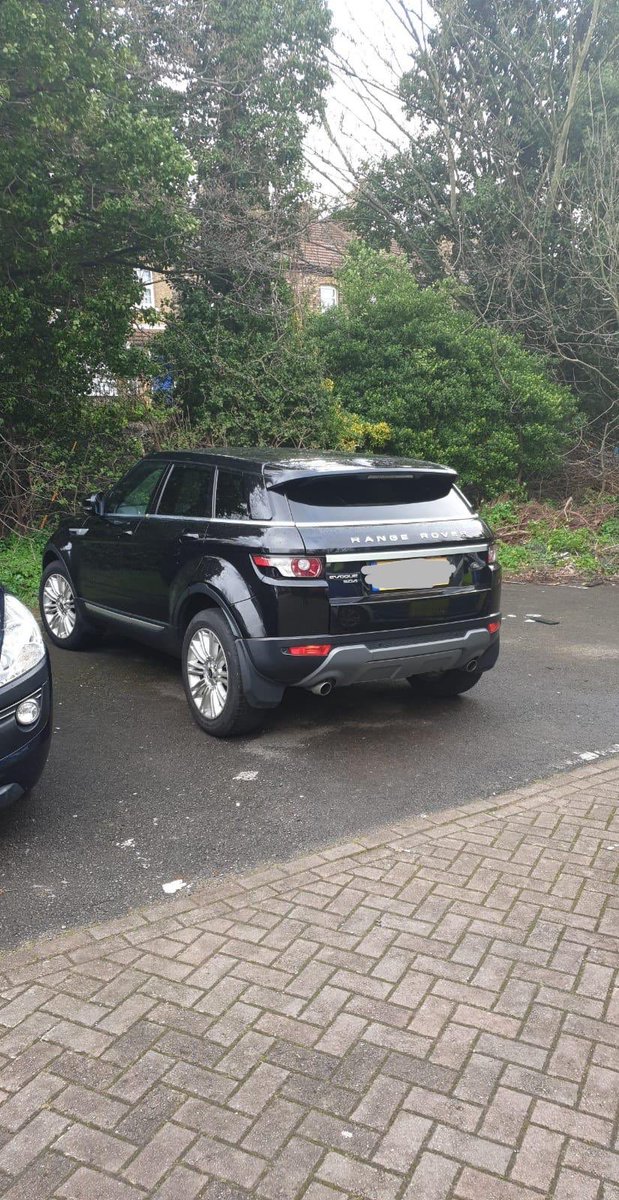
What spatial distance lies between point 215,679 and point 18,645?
150cm

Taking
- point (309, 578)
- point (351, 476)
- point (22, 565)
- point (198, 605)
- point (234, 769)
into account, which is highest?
point (351, 476)

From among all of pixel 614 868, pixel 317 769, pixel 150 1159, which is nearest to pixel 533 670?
pixel 317 769

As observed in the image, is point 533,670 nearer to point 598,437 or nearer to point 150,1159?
point 150,1159

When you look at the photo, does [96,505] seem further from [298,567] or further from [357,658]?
[357,658]

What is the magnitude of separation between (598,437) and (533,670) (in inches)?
465

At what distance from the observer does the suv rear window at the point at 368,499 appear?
520 cm

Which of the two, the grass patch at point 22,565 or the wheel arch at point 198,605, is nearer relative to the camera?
the wheel arch at point 198,605

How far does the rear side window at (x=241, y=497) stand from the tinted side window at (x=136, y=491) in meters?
0.96

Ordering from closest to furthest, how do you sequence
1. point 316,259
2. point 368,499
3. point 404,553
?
point 404,553
point 368,499
point 316,259

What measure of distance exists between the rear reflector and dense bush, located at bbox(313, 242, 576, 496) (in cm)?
1031

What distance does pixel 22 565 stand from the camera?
1110cm

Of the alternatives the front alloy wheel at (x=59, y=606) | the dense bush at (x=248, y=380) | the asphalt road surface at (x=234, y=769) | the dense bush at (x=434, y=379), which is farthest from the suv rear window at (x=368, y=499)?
the dense bush at (x=434, y=379)

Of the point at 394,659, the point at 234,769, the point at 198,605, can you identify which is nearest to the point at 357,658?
the point at 394,659

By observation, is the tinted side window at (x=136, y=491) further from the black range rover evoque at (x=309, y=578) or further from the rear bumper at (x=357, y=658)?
the rear bumper at (x=357, y=658)
